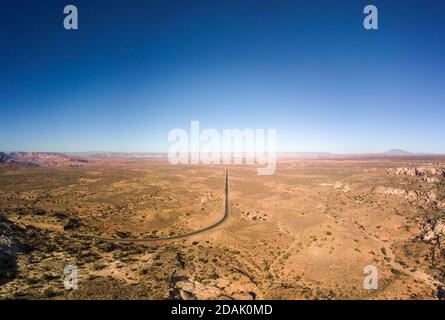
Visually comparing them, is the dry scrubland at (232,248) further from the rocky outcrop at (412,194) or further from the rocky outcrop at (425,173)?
the rocky outcrop at (425,173)

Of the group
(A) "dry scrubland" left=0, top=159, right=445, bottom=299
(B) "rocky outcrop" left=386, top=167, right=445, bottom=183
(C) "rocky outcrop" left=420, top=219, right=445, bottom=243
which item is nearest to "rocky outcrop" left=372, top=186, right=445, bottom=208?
(A) "dry scrubland" left=0, top=159, right=445, bottom=299

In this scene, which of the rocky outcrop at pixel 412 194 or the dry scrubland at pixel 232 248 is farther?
the rocky outcrop at pixel 412 194

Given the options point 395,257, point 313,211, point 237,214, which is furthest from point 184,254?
point 313,211

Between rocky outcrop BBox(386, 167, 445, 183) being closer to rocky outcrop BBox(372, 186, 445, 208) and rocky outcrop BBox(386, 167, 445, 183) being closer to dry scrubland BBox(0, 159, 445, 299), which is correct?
dry scrubland BBox(0, 159, 445, 299)

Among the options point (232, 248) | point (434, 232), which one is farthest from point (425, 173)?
point (232, 248)

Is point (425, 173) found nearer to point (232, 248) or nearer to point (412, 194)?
point (412, 194)

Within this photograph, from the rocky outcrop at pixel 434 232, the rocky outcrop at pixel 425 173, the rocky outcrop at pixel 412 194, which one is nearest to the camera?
the rocky outcrop at pixel 434 232

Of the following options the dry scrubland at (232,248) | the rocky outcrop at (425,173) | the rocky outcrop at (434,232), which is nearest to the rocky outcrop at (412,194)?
the dry scrubland at (232,248)

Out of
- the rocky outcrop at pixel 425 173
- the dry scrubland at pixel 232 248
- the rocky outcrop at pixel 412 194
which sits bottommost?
the dry scrubland at pixel 232 248
